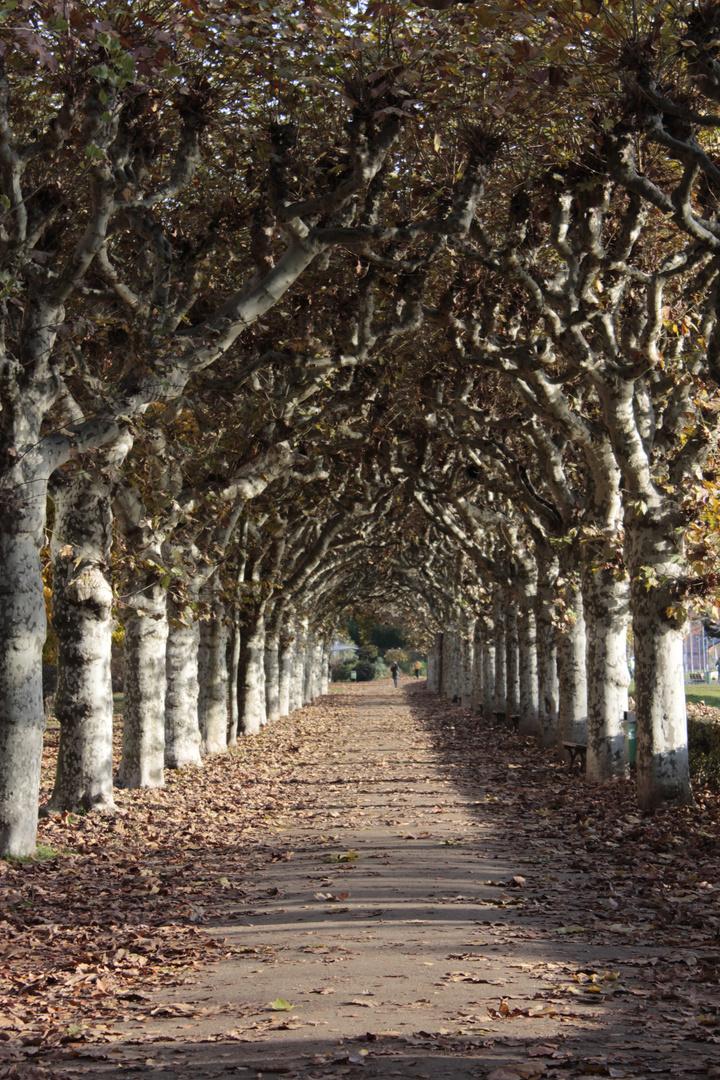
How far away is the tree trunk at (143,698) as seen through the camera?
1569 centimetres

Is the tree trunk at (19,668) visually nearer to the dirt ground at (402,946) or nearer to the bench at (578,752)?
the dirt ground at (402,946)

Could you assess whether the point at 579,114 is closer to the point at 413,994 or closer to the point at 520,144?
the point at 520,144

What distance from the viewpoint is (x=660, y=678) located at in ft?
40.9

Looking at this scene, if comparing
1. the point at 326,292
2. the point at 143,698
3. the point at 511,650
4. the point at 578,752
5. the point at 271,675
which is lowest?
the point at 578,752

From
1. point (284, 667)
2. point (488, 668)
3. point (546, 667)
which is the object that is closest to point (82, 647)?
point (546, 667)

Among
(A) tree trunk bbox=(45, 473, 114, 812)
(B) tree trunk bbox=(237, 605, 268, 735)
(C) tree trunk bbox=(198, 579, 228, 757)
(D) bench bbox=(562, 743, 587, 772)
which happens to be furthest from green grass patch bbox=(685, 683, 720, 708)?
(A) tree trunk bbox=(45, 473, 114, 812)

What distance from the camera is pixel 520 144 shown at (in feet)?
39.9

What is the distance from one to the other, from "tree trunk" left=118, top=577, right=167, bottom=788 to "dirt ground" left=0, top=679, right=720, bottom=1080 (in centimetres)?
124

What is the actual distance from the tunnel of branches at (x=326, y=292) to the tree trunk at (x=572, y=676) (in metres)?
0.07

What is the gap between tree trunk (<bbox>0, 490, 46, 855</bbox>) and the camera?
9727 millimetres

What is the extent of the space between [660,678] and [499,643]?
2226cm

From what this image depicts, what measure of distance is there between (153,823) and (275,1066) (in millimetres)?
8631

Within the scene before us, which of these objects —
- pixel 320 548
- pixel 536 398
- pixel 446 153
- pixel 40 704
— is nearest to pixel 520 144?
pixel 446 153

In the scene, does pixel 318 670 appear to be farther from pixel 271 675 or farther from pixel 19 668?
pixel 19 668
